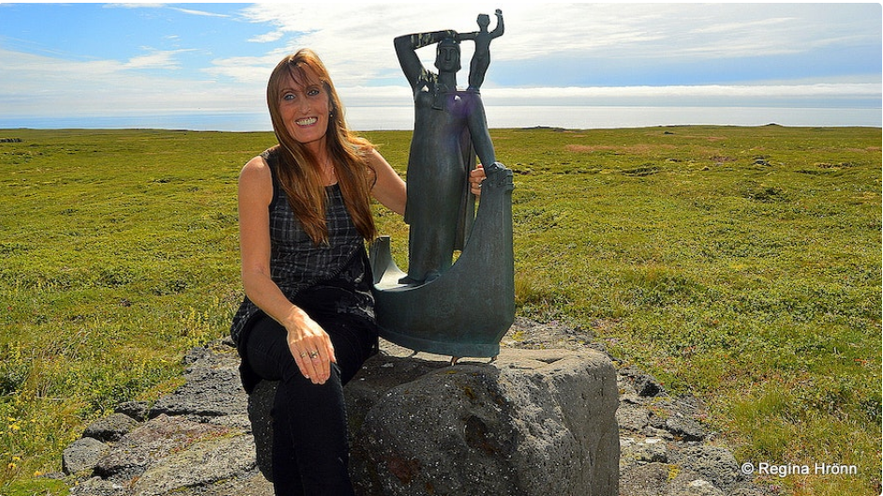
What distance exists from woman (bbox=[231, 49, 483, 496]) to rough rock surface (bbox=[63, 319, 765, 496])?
18.0 inches

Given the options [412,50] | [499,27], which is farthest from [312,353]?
[499,27]

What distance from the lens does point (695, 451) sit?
203 inches

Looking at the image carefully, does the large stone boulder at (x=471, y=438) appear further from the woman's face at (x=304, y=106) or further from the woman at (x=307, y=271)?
the woman's face at (x=304, y=106)

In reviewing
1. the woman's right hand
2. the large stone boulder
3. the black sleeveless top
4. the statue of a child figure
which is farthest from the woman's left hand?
the woman's right hand

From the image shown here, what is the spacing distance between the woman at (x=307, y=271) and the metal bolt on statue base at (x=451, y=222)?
0.23 metres

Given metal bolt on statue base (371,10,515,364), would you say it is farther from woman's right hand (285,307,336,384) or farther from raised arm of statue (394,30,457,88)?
woman's right hand (285,307,336,384)

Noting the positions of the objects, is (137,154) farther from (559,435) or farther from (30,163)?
(559,435)

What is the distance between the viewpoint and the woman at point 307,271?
3.10 metres

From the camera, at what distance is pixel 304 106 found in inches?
146

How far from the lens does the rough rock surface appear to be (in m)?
3.45

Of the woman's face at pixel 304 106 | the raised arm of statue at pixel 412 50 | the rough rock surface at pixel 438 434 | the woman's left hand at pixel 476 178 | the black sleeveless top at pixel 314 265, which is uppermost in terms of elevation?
the raised arm of statue at pixel 412 50

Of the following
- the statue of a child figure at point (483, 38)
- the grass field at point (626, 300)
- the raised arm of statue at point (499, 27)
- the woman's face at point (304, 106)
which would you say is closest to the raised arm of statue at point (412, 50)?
the statue of a child figure at point (483, 38)

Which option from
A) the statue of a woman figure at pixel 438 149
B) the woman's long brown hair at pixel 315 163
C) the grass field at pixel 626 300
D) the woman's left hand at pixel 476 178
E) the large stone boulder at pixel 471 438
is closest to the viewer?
the large stone boulder at pixel 471 438

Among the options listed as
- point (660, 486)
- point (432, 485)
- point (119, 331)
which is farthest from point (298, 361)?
point (119, 331)
